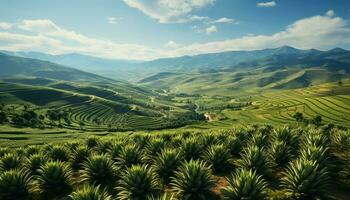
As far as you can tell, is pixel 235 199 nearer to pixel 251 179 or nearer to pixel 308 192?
pixel 251 179

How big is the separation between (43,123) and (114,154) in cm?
14113

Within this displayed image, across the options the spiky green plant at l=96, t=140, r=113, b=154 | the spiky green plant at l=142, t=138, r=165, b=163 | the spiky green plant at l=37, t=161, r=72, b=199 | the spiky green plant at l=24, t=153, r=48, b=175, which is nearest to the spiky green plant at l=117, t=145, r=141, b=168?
the spiky green plant at l=142, t=138, r=165, b=163

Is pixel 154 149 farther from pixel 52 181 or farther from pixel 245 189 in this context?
pixel 245 189

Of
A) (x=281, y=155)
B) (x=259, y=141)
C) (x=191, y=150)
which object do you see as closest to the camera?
(x=281, y=155)

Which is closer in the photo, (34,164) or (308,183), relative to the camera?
(308,183)

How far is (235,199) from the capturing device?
625 inches

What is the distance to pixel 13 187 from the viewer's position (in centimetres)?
1878

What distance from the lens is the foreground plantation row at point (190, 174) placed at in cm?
1692

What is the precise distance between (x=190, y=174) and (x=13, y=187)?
12.3m

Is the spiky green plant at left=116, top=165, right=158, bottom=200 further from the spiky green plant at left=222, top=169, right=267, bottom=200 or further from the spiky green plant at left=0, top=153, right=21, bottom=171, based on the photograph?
the spiky green plant at left=0, top=153, right=21, bottom=171

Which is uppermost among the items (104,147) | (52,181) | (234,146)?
(52,181)

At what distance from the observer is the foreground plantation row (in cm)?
1692

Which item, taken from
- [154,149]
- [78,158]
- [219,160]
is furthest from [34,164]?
[219,160]

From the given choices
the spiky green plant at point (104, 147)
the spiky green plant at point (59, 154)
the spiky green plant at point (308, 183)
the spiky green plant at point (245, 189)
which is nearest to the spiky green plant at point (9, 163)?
the spiky green plant at point (59, 154)
